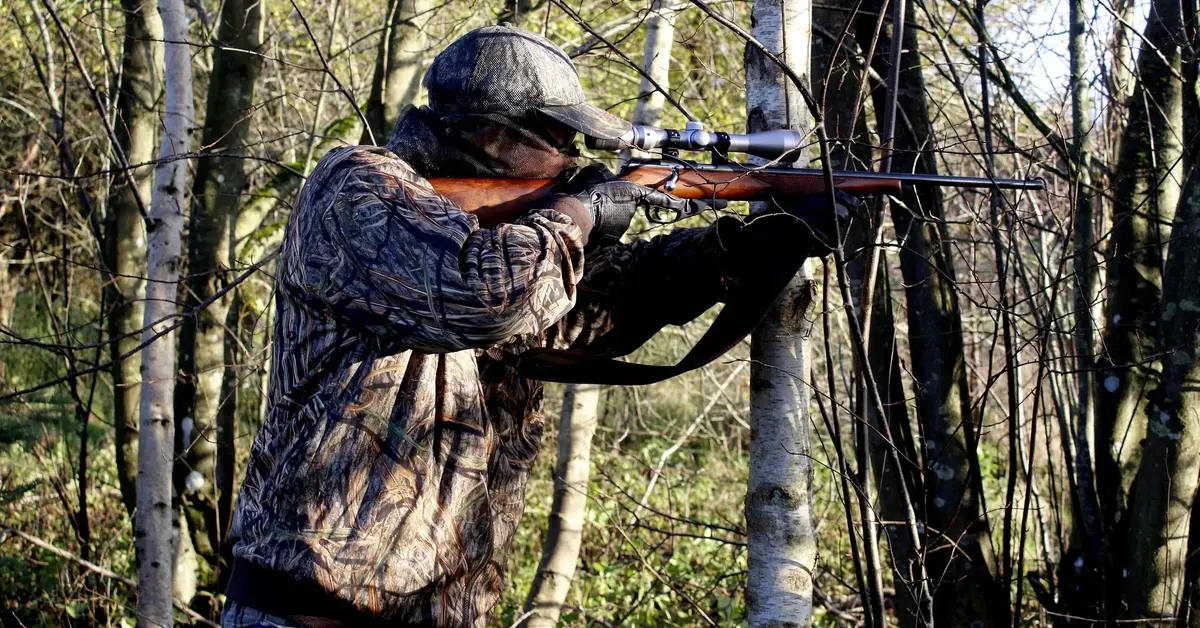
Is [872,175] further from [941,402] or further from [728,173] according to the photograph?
[941,402]

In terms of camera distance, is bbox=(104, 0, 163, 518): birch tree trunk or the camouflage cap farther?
bbox=(104, 0, 163, 518): birch tree trunk

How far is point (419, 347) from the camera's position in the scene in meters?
2.30

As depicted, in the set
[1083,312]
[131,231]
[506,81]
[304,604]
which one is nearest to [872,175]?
[506,81]

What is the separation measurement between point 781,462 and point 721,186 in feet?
2.42

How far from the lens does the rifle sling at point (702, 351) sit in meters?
2.75

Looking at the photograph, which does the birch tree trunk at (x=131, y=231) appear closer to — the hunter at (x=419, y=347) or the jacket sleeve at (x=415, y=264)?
the hunter at (x=419, y=347)

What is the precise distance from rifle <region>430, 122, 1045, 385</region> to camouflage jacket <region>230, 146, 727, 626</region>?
15.3 inches

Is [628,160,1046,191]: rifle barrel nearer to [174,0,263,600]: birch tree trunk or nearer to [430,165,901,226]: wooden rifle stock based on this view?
[430,165,901,226]: wooden rifle stock

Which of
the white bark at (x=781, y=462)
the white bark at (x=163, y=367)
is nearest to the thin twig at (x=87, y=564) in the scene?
the white bark at (x=163, y=367)

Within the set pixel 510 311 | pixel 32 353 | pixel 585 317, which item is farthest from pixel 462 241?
pixel 32 353

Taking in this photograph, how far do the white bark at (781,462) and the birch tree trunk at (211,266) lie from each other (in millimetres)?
4374

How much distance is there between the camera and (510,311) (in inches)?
88.0

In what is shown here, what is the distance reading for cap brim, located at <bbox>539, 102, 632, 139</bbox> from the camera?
2.55m

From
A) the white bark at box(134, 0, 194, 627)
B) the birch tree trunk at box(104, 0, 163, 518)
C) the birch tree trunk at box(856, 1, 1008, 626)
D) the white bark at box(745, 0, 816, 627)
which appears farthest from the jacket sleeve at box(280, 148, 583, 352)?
the birch tree trunk at box(104, 0, 163, 518)
